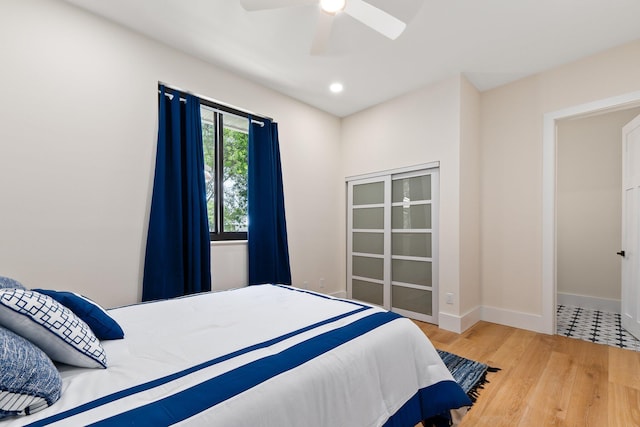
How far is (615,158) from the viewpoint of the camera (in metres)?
3.75

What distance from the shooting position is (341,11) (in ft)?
6.93

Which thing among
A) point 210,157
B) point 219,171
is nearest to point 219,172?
point 219,171

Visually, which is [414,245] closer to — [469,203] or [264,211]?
[469,203]

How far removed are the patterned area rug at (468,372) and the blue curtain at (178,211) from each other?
7.34ft

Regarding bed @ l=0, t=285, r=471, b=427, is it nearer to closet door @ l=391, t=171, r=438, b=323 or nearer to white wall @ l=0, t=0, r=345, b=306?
white wall @ l=0, t=0, r=345, b=306

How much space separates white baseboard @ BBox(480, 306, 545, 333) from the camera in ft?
10.3

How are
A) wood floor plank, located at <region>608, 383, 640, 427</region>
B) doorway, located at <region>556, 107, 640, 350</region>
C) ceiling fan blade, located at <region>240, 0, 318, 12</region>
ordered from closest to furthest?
1. wood floor plank, located at <region>608, 383, 640, 427</region>
2. ceiling fan blade, located at <region>240, 0, 318, 12</region>
3. doorway, located at <region>556, 107, 640, 350</region>

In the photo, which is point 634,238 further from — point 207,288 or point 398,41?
point 207,288

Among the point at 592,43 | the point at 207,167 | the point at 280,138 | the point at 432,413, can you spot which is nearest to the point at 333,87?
the point at 280,138

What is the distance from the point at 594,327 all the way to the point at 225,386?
4085 millimetres

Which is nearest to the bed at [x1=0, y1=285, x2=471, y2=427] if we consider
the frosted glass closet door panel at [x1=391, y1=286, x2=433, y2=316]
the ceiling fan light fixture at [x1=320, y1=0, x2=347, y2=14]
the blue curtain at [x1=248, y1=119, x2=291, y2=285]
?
the blue curtain at [x1=248, y1=119, x2=291, y2=285]

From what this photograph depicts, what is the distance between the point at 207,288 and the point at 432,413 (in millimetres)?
2140

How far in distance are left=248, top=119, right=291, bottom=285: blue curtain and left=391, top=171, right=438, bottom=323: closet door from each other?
1.48m

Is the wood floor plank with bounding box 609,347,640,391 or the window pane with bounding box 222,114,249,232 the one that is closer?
Result: the wood floor plank with bounding box 609,347,640,391
